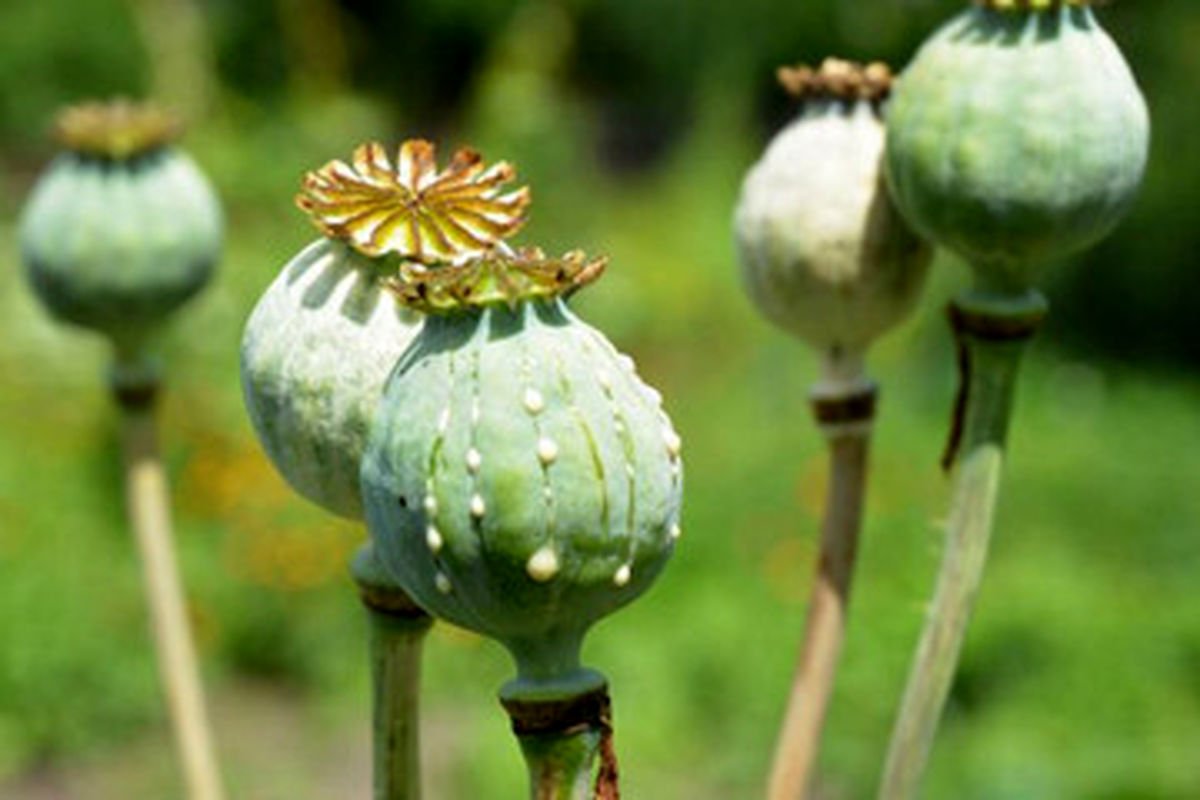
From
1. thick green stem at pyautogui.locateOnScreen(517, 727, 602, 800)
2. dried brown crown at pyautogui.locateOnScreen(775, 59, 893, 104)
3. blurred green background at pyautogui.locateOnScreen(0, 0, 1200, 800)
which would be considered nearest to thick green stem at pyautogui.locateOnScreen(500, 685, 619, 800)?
thick green stem at pyautogui.locateOnScreen(517, 727, 602, 800)

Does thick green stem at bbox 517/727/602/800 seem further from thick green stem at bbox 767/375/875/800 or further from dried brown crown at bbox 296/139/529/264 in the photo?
thick green stem at bbox 767/375/875/800

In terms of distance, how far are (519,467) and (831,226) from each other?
18.4 inches

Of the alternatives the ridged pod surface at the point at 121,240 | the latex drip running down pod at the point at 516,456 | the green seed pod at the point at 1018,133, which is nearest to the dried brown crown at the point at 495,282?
the latex drip running down pod at the point at 516,456

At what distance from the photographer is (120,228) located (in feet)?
4.60

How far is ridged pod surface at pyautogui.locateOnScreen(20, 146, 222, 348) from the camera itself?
1403 mm

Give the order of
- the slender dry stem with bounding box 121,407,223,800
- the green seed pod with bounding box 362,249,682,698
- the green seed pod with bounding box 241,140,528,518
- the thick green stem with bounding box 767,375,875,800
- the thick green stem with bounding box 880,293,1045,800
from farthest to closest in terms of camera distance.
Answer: the slender dry stem with bounding box 121,407,223,800, the thick green stem with bounding box 767,375,875,800, the thick green stem with bounding box 880,293,1045,800, the green seed pod with bounding box 241,140,528,518, the green seed pod with bounding box 362,249,682,698

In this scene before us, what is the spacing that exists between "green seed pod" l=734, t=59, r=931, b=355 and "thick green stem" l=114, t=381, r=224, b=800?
0.45 meters

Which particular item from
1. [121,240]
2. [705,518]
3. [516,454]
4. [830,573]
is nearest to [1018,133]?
[830,573]

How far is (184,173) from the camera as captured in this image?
1.46 m

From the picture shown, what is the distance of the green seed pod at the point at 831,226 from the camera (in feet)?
3.89

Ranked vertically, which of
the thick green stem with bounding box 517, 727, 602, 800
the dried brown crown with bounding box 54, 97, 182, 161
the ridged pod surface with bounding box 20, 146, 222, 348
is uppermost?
the dried brown crown with bounding box 54, 97, 182, 161

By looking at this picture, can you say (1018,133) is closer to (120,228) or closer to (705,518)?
(120,228)

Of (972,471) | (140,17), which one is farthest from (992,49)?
(140,17)

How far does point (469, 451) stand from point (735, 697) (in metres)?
3.38
